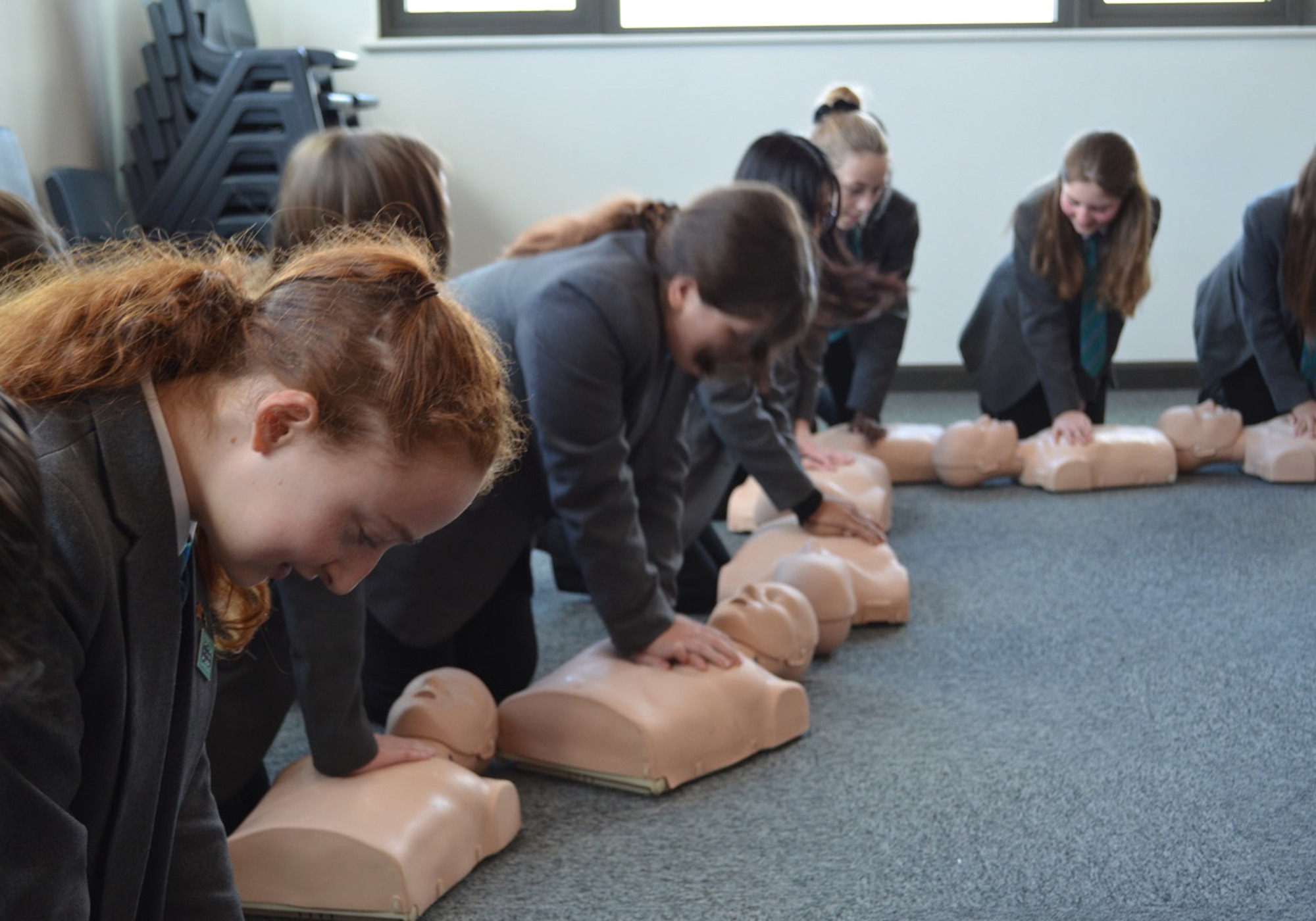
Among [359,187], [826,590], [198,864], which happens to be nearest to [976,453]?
[826,590]

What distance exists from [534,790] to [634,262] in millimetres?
645

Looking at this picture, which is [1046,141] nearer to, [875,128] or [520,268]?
[875,128]

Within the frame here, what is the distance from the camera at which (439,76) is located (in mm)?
3752

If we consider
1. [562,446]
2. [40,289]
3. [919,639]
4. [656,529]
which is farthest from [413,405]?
[919,639]

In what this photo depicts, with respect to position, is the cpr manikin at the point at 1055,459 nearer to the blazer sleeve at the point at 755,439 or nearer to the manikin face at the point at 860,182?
the manikin face at the point at 860,182

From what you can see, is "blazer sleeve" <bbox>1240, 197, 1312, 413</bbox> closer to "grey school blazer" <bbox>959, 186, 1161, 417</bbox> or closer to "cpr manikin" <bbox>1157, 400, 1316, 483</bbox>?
"cpr manikin" <bbox>1157, 400, 1316, 483</bbox>

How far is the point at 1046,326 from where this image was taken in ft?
9.60

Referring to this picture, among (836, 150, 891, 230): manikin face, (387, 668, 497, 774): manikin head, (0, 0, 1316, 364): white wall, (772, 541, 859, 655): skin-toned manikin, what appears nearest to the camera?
(387, 668, 497, 774): manikin head

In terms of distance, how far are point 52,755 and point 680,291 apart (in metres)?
0.99

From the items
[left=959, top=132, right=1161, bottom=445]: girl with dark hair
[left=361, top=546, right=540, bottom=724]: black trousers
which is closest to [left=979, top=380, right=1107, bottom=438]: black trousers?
[left=959, top=132, right=1161, bottom=445]: girl with dark hair

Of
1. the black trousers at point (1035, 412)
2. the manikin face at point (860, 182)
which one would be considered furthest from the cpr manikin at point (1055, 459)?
the manikin face at point (860, 182)

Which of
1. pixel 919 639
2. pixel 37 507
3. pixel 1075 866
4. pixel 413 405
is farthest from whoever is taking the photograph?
pixel 919 639

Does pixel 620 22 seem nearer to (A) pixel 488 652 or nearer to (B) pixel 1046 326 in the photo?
(B) pixel 1046 326

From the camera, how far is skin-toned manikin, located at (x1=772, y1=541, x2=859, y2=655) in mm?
1842
